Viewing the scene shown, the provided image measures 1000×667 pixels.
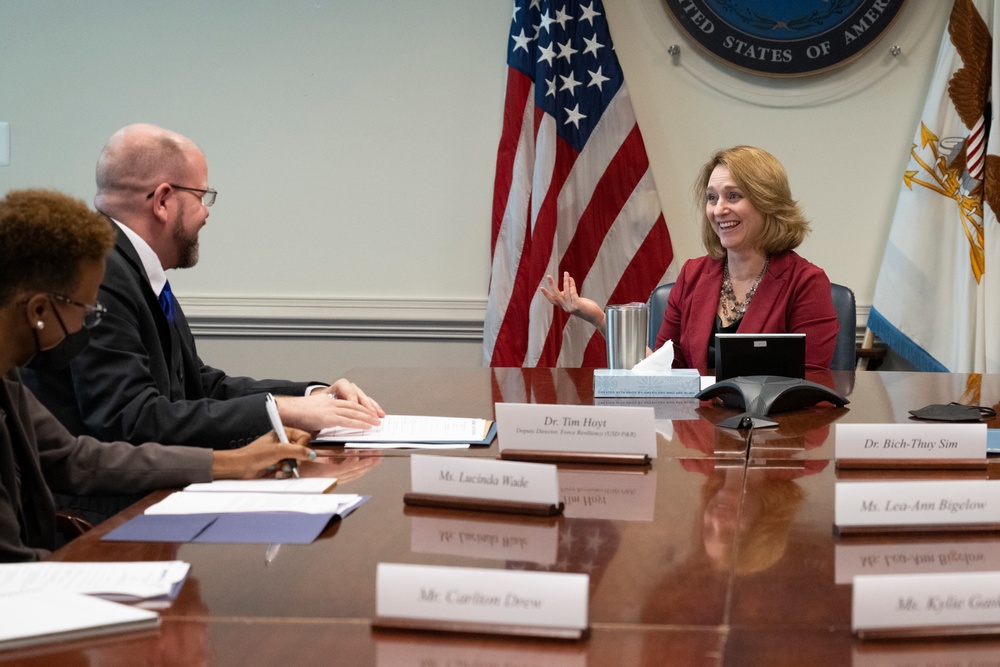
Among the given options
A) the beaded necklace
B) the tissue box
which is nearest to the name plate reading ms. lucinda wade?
the tissue box

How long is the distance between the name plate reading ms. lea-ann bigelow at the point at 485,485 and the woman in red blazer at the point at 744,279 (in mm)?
1627

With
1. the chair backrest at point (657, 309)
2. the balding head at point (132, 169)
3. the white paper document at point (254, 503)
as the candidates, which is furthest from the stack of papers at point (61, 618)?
the chair backrest at point (657, 309)

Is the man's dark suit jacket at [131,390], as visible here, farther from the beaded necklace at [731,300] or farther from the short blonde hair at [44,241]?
the beaded necklace at [731,300]

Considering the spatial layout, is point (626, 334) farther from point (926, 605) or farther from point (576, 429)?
point (926, 605)

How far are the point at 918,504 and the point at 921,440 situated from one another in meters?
0.39

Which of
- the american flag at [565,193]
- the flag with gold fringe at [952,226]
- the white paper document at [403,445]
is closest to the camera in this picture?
the white paper document at [403,445]

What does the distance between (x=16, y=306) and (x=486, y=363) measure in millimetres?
2849

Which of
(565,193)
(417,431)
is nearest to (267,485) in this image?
(417,431)

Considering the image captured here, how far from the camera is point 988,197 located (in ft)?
12.6

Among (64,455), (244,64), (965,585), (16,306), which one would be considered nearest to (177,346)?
(64,455)

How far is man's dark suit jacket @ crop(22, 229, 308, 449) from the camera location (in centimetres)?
202

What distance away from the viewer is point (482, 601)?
1.02m

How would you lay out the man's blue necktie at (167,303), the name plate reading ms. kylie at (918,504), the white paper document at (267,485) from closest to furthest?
1. the name plate reading ms. kylie at (918,504)
2. the white paper document at (267,485)
3. the man's blue necktie at (167,303)

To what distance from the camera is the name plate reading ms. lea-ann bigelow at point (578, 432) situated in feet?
5.74
